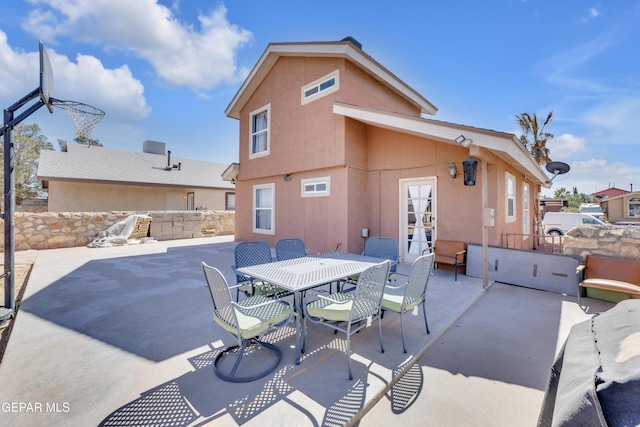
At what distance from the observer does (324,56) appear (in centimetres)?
775

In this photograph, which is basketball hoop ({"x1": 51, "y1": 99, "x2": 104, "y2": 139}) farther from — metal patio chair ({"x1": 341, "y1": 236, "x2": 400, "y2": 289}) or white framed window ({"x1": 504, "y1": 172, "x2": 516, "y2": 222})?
white framed window ({"x1": 504, "y1": 172, "x2": 516, "y2": 222})

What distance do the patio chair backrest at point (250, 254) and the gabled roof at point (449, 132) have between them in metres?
4.00

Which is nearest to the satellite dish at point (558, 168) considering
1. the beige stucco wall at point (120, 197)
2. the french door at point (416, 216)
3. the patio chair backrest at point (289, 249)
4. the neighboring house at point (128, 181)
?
the french door at point (416, 216)

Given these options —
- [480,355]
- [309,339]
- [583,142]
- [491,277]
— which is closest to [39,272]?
[309,339]

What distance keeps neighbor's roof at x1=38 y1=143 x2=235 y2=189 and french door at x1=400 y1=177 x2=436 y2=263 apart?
14.1 meters

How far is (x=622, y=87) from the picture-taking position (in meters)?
10.6

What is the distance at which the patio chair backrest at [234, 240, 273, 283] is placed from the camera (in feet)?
13.9

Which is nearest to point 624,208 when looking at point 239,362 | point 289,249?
point 289,249

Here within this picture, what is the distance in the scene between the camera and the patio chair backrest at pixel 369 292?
101 inches

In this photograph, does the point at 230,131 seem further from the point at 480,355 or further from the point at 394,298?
the point at 480,355

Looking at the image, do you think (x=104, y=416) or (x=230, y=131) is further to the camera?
(x=230, y=131)

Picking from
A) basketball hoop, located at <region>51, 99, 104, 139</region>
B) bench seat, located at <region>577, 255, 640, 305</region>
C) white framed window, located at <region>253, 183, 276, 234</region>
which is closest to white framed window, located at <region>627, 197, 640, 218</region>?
bench seat, located at <region>577, 255, 640, 305</region>

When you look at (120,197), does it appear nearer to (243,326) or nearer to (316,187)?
(316,187)

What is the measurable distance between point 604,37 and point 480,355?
31.3 feet
